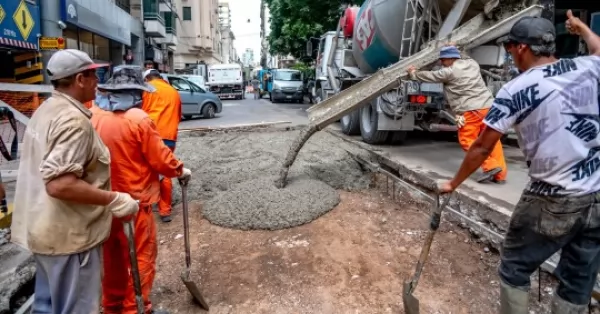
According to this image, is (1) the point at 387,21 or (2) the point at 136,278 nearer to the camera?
(2) the point at 136,278

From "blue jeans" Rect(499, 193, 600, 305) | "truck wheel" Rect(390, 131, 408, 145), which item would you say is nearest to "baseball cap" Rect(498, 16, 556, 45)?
"blue jeans" Rect(499, 193, 600, 305)

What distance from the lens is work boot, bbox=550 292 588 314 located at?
Result: 216 centimetres

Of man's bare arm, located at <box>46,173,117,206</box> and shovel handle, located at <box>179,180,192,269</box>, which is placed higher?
man's bare arm, located at <box>46,173,117,206</box>

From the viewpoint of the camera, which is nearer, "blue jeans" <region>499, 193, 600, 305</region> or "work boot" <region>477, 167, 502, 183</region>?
"blue jeans" <region>499, 193, 600, 305</region>

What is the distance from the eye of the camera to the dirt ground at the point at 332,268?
2967mm

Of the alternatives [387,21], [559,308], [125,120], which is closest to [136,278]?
[125,120]

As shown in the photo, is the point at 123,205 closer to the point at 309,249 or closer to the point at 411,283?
the point at 411,283

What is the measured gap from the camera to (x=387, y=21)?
674cm

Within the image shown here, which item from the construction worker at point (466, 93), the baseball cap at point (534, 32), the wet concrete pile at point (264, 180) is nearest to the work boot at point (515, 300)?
the baseball cap at point (534, 32)

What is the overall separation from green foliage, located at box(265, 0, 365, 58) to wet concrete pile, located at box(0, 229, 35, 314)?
14.1 metres

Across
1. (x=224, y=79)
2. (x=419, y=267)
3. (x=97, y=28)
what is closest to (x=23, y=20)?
(x=97, y=28)

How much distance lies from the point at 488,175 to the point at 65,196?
13.7 ft

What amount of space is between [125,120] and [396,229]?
2859 mm

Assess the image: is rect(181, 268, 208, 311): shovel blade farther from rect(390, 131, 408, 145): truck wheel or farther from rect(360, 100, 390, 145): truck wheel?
rect(390, 131, 408, 145): truck wheel
